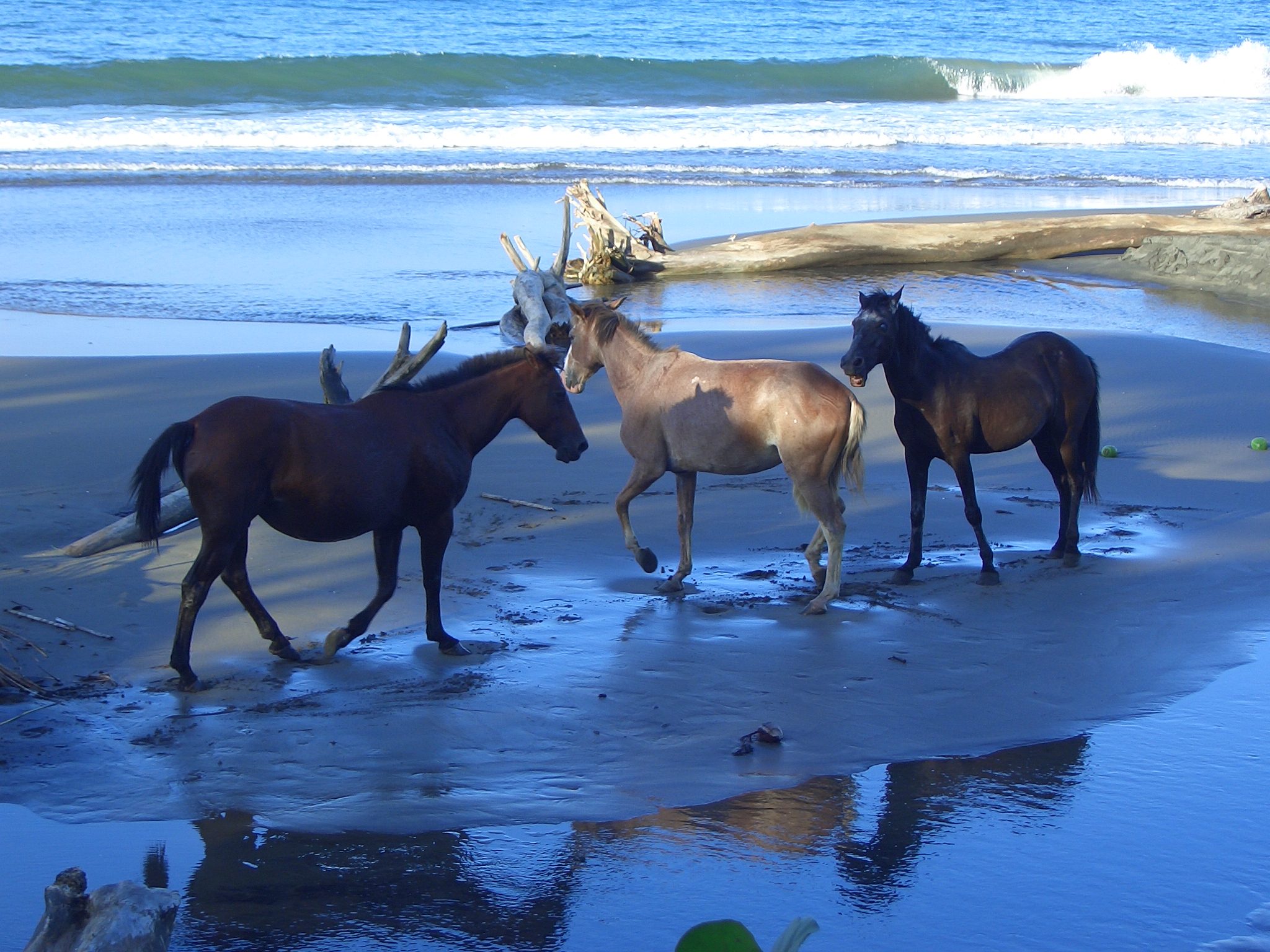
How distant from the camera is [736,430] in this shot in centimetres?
731

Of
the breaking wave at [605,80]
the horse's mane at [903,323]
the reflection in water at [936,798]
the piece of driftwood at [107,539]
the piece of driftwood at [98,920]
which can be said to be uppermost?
the breaking wave at [605,80]

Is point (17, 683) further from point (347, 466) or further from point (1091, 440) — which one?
point (1091, 440)

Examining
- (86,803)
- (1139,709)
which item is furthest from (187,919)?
(1139,709)

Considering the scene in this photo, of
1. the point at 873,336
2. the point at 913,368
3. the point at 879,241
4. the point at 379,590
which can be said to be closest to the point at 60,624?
the point at 379,590

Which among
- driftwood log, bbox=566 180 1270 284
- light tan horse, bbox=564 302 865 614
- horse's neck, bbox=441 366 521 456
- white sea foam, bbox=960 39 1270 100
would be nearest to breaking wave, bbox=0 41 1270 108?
white sea foam, bbox=960 39 1270 100

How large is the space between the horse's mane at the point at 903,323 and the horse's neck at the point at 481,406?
7.15ft

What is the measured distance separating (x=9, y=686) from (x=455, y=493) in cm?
220

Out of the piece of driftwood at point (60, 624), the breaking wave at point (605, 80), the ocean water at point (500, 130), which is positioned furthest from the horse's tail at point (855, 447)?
the breaking wave at point (605, 80)

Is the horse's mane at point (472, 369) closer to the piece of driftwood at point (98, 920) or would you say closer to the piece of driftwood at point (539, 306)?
the piece of driftwood at point (98, 920)

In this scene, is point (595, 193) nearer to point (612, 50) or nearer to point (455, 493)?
point (455, 493)

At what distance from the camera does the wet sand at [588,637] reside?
4926mm

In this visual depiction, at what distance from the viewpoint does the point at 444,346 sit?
12125 millimetres

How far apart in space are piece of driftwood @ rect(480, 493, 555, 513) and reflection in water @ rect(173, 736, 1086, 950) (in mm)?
3846

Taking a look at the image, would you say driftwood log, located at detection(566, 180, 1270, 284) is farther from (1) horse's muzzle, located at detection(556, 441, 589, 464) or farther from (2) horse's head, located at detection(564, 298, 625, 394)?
(1) horse's muzzle, located at detection(556, 441, 589, 464)
